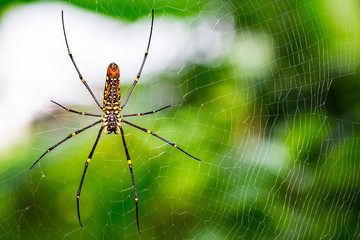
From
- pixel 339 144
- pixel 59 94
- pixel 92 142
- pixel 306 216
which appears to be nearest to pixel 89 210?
pixel 92 142

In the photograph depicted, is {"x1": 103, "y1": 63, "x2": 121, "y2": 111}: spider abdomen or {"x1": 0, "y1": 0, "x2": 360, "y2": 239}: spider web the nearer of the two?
{"x1": 103, "y1": 63, "x2": 121, "y2": 111}: spider abdomen

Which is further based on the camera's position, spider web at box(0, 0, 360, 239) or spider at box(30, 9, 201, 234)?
spider web at box(0, 0, 360, 239)

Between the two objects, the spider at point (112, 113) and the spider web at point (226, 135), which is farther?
the spider web at point (226, 135)

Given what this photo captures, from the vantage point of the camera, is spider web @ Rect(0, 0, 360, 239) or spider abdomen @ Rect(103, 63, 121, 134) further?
spider web @ Rect(0, 0, 360, 239)

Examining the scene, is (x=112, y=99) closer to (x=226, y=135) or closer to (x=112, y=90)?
(x=112, y=90)

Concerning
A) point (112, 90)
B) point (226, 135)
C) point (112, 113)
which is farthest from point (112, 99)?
point (226, 135)

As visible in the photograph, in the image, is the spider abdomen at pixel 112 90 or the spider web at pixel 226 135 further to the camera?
the spider web at pixel 226 135

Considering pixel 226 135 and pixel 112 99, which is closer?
pixel 112 99

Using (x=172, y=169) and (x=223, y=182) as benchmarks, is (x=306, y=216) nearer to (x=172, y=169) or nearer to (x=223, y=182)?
(x=223, y=182)
